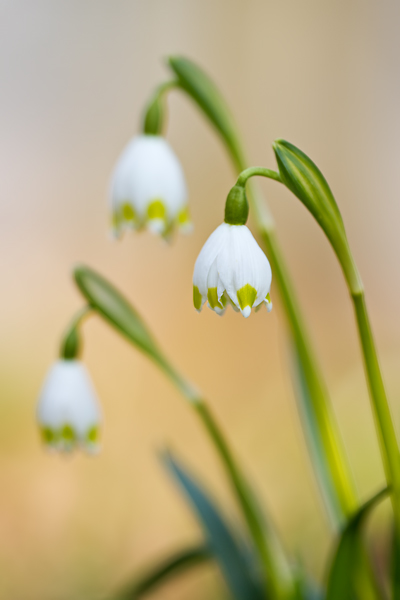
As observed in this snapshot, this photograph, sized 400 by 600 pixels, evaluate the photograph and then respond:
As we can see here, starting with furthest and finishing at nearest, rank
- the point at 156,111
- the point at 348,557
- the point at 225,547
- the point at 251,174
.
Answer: the point at 225,547 < the point at 156,111 < the point at 348,557 < the point at 251,174

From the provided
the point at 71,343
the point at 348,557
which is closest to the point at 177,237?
the point at 71,343

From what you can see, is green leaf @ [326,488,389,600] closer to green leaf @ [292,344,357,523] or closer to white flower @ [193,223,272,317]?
green leaf @ [292,344,357,523]

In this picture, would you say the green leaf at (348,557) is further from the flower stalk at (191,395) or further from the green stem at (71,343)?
the green stem at (71,343)

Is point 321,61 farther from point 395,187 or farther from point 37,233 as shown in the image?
point 37,233

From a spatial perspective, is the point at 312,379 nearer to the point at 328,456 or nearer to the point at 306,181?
the point at 328,456

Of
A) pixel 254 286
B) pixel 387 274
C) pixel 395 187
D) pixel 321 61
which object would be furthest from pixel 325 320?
pixel 254 286

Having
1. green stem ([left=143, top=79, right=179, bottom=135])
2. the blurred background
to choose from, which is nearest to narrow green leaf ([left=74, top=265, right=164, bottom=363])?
green stem ([left=143, top=79, right=179, bottom=135])
